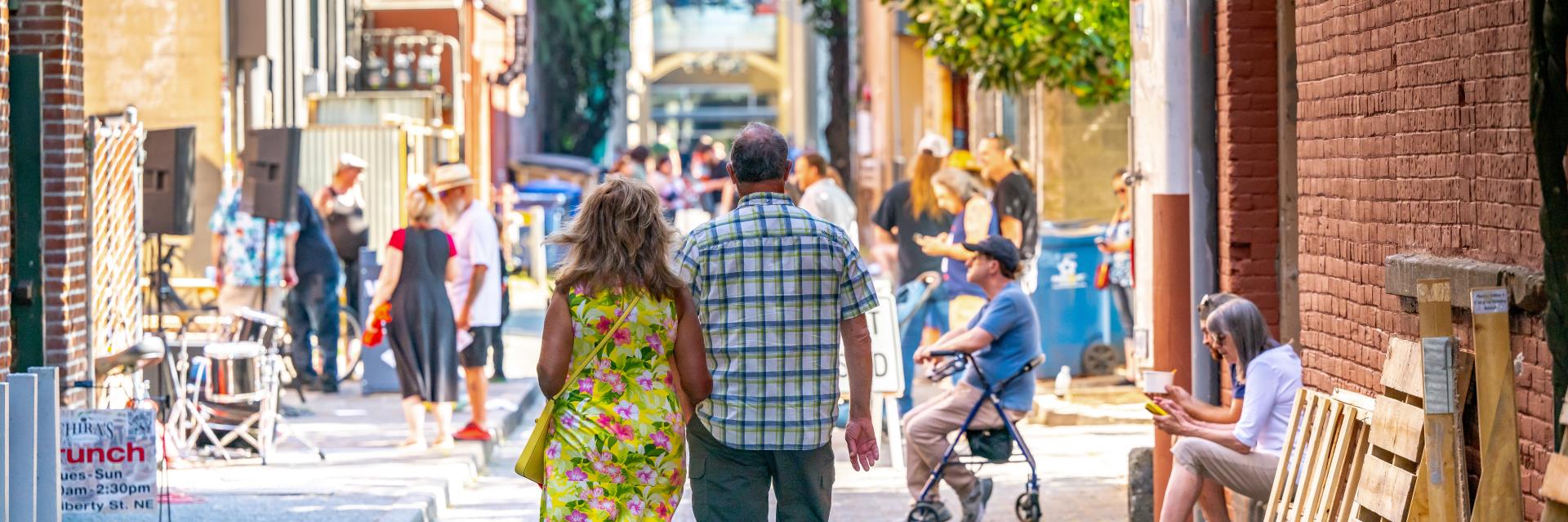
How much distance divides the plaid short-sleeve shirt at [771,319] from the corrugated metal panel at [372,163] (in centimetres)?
1486

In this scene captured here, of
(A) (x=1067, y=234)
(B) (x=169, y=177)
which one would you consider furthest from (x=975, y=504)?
(A) (x=1067, y=234)

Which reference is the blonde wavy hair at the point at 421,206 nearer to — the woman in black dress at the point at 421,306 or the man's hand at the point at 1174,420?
the woman in black dress at the point at 421,306

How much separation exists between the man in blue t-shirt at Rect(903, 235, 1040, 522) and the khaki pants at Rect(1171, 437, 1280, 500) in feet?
5.17

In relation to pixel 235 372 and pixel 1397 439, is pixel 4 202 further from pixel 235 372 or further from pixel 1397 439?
pixel 1397 439

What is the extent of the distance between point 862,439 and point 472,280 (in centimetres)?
591

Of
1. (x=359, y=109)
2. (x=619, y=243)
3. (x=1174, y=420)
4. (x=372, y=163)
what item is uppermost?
(x=359, y=109)

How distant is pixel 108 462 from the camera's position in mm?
7438

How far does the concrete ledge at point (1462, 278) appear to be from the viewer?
5035 mm

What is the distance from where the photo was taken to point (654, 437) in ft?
18.7

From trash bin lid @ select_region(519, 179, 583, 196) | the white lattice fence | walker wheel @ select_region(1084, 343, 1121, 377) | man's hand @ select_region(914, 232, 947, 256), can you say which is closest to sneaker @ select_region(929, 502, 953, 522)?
man's hand @ select_region(914, 232, 947, 256)

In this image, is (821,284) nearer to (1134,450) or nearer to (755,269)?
(755,269)

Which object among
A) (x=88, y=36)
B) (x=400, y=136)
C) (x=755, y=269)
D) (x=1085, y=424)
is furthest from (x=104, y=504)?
(x=400, y=136)

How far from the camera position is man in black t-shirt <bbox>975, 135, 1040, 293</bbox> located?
13133 millimetres

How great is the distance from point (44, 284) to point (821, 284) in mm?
5305
